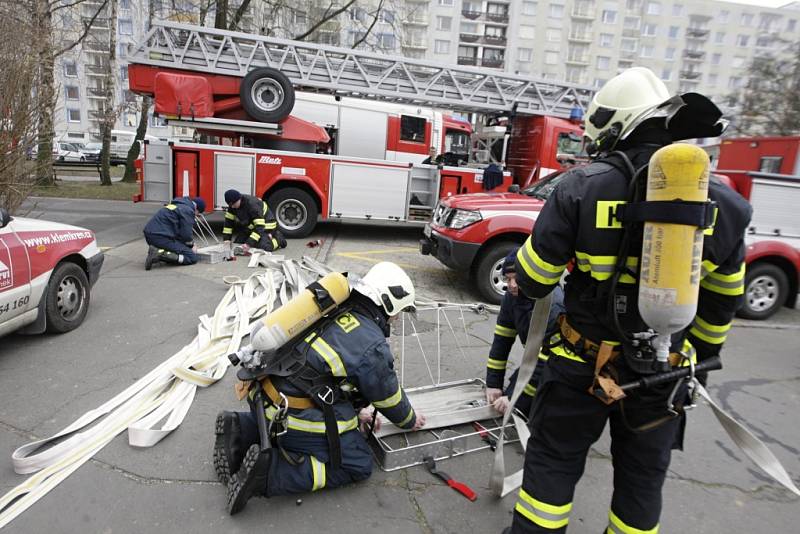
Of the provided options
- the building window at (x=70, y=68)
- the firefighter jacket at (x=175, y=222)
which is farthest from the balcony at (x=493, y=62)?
the firefighter jacket at (x=175, y=222)

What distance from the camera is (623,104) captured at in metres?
1.81

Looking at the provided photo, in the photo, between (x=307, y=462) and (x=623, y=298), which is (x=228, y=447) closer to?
(x=307, y=462)

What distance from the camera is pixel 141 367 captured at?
3814 mm

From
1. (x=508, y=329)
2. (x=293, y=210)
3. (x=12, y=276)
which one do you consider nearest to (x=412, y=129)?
(x=293, y=210)

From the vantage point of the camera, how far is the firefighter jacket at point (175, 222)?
6676 mm

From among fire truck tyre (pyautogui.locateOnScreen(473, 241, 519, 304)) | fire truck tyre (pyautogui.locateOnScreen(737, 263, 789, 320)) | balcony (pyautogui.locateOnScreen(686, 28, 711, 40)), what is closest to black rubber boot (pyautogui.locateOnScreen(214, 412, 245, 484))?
fire truck tyre (pyautogui.locateOnScreen(473, 241, 519, 304))

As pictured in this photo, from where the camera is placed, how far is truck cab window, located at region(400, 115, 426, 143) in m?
11.3

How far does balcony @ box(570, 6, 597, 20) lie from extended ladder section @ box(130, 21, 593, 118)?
53374 mm

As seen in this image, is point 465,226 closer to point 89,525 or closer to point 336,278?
point 336,278

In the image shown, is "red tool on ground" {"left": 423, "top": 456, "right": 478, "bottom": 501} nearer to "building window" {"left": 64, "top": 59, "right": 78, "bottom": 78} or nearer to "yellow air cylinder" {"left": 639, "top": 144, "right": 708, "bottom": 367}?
"yellow air cylinder" {"left": 639, "top": 144, "right": 708, "bottom": 367}

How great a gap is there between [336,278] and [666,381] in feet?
4.78

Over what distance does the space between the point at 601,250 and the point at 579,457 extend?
769 millimetres

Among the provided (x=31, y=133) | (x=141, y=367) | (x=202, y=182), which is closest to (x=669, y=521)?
→ (x=141, y=367)

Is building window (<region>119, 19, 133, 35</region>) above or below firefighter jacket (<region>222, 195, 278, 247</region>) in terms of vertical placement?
above
